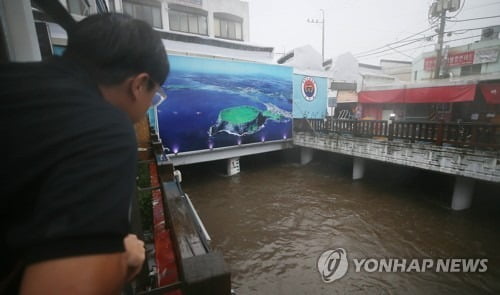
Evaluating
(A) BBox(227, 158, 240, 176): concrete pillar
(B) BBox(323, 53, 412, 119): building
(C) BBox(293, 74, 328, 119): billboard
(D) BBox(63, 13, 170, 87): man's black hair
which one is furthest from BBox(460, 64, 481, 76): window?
(D) BBox(63, 13, 170, 87): man's black hair

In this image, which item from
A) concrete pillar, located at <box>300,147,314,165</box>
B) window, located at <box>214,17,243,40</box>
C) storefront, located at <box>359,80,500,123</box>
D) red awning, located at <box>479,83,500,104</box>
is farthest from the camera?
window, located at <box>214,17,243,40</box>

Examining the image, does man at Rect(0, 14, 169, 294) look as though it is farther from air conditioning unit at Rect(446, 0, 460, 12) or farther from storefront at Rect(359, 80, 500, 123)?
air conditioning unit at Rect(446, 0, 460, 12)

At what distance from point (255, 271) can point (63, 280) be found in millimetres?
6023

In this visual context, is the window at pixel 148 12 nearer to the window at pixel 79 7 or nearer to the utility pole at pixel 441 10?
the window at pixel 79 7

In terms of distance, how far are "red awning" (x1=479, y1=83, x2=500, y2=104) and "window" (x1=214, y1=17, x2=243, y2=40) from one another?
50.6 feet

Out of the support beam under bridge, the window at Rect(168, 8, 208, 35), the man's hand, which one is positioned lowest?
the support beam under bridge

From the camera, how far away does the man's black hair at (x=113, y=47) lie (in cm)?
86

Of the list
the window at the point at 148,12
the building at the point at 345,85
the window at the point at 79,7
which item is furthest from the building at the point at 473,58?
the window at the point at 79,7

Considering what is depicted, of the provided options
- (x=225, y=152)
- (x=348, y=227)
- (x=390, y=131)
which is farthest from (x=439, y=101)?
(x=225, y=152)

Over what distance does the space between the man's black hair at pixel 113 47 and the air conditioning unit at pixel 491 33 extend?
2406 centimetres

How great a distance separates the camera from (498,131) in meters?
6.77

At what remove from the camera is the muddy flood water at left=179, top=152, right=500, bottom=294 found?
17.9 ft

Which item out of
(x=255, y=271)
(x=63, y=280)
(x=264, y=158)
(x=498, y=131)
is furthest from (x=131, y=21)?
(x=264, y=158)

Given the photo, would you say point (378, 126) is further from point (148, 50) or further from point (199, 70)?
point (148, 50)
